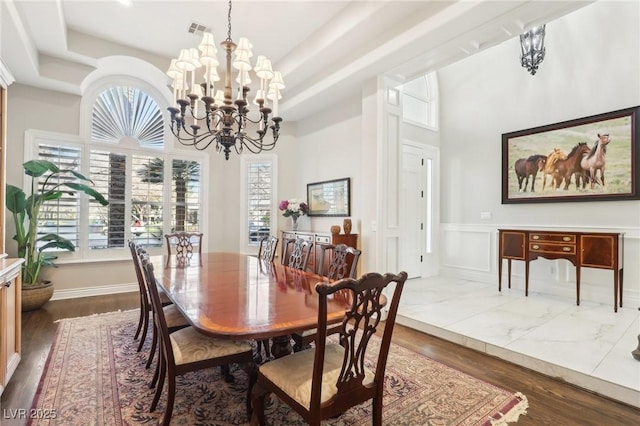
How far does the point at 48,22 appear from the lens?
3268 millimetres

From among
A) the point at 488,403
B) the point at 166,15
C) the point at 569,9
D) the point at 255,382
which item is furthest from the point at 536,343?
the point at 166,15

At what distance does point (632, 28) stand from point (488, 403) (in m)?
4.85

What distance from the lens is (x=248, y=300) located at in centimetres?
186

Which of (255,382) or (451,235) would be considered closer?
(255,382)

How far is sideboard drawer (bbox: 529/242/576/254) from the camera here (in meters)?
3.88

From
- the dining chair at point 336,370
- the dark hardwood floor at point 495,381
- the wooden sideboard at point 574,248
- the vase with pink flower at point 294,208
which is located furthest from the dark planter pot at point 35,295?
the wooden sideboard at point 574,248

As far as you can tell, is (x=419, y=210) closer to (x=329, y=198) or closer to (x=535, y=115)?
(x=329, y=198)

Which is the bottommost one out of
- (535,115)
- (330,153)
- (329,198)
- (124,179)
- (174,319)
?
(174,319)

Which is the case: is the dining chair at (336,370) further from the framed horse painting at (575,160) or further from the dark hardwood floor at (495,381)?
the framed horse painting at (575,160)

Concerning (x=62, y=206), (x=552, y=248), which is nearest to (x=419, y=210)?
(x=552, y=248)

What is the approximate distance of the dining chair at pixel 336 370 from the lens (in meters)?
1.31

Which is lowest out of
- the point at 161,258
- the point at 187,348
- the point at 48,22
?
the point at 187,348

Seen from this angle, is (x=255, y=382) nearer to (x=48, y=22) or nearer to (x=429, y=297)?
(x=429, y=297)

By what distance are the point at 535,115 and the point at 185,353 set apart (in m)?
5.48
